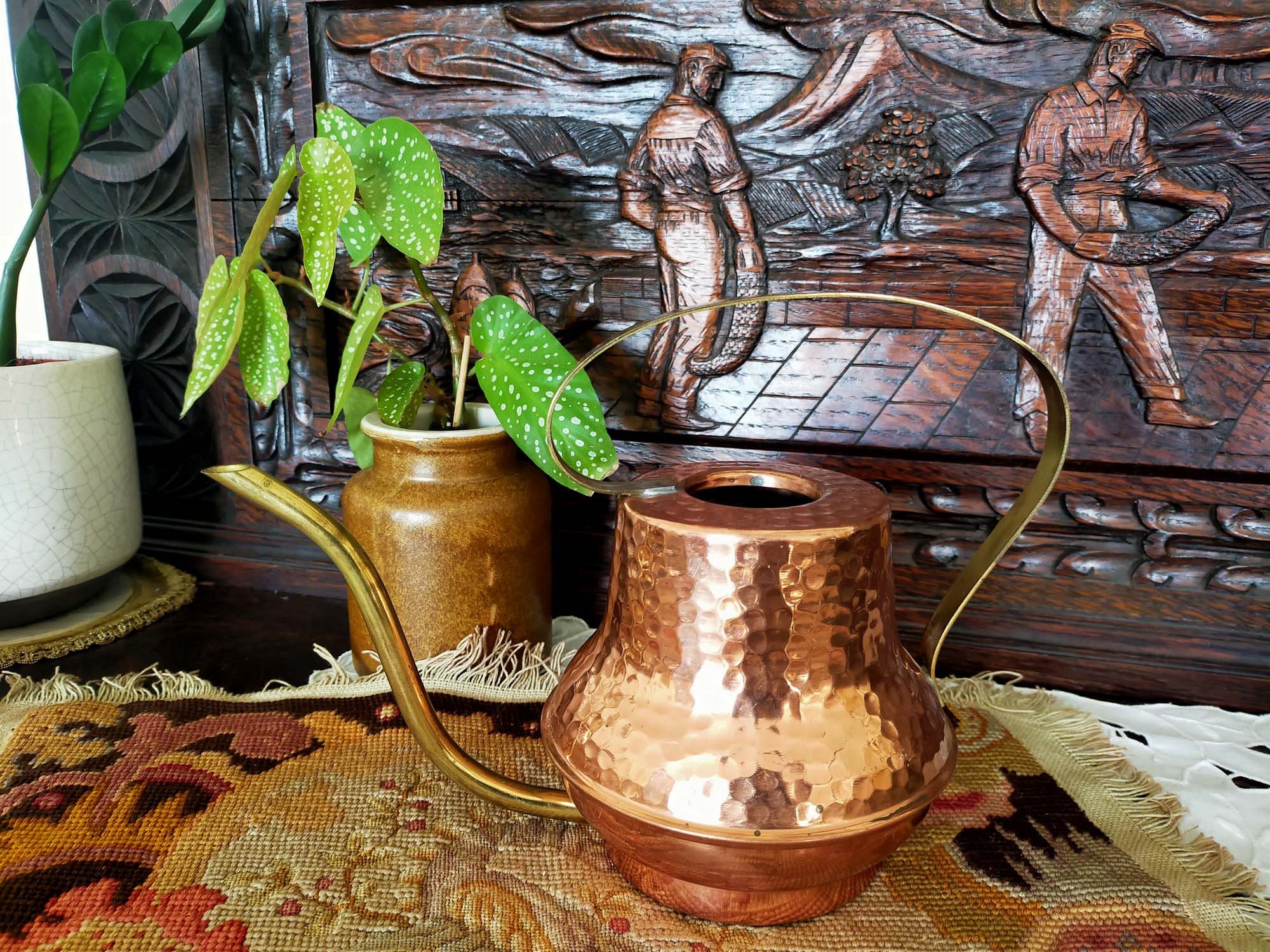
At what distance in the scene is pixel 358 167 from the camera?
686 millimetres

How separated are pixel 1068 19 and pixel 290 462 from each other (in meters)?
0.85

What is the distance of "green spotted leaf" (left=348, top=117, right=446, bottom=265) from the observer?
669mm

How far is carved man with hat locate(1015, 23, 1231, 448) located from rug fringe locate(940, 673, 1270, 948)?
0.23 m

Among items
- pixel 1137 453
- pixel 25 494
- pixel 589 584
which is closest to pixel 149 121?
pixel 25 494

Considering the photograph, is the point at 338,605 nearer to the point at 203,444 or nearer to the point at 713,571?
the point at 203,444

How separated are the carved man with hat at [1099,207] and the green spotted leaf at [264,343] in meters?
0.62

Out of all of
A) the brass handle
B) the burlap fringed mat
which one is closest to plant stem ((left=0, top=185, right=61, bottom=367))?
the burlap fringed mat

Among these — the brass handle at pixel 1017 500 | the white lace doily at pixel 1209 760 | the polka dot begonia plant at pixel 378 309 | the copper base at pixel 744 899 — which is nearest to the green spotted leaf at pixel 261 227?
the polka dot begonia plant at pixel 378 309

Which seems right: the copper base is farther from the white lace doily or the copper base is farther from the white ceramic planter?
the white ceramic planter

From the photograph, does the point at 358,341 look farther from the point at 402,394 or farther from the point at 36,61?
the point at 36,61

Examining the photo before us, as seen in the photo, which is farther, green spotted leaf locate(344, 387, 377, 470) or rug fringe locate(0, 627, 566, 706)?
green spotted leaf locate(344, 387, 377, 470)

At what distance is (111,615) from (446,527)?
0.42m

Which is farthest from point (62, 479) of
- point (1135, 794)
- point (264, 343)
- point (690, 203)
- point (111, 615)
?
point (1135, 794)

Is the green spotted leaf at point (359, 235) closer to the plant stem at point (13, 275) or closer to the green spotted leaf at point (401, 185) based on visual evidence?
the green spotted leaf at point (401, 185)
